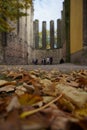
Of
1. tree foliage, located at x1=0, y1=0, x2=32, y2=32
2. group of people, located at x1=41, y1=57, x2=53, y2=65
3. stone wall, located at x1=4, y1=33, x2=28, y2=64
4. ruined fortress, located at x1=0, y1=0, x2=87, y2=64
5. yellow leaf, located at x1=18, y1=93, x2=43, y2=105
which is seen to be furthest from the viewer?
group of people, located at x1=41, y1=57, x2=53, y2=65

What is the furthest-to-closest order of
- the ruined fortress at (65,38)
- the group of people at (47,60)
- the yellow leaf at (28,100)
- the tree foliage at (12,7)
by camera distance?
the group of people at (47,60), the ruined fortress at (65,38), the tree foliage at (12,7), the yellow leaf at (28,100)

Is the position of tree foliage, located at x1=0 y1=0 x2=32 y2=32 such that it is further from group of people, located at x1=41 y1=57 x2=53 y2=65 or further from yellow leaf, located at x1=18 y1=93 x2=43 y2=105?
group of people, located at x1=41 y1=57 x2=53 y2=65

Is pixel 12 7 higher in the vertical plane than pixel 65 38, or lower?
higher

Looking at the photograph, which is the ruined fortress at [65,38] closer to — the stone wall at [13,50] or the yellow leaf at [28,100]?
the stone wall at [13,50]

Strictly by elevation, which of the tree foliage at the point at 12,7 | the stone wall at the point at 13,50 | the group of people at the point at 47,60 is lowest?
the group of people at the point at 47,60

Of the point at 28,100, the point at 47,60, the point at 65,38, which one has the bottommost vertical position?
the point at 47,60

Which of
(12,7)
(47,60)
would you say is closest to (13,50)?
(12,7)

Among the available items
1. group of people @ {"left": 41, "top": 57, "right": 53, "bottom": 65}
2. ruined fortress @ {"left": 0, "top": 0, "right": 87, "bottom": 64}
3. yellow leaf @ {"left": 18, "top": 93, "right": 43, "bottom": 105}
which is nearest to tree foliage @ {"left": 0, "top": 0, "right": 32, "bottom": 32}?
ruined fortress @ {"left": 0, "top": 0, "right": 87, "bottom": 64}

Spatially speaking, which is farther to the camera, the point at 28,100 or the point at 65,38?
the point at 65,38

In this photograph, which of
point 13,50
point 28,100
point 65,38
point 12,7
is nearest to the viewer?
point 28,100

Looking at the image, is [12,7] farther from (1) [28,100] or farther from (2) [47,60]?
(2) [47,60]

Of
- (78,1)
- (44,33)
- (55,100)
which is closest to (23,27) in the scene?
(44,33)

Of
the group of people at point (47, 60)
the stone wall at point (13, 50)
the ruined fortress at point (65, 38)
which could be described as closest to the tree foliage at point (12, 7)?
the ruined fortress at point (65, 38)

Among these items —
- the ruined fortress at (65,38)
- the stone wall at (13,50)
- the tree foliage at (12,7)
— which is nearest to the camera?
the tree foliage at (12,7)
